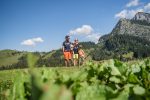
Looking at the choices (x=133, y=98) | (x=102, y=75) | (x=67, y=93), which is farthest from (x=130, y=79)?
(x=67, y=93)

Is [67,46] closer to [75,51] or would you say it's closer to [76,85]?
[75,51]

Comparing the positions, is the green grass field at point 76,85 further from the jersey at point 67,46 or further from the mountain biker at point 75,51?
the mountain biker at point 75,51

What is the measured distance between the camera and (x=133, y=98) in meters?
1.64

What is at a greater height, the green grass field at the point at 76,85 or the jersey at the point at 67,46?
the jersey at the point at 67,46

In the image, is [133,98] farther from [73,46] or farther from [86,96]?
[73,46]

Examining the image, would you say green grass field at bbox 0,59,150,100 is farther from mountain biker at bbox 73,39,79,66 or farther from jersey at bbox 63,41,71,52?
mountain biker at bbox 73,39,79,66

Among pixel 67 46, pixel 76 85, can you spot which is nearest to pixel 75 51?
pixel 67 46

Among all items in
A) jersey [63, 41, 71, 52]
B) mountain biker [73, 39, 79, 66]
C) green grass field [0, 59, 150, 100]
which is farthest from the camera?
mountain biker [73, 39, 79, 66]

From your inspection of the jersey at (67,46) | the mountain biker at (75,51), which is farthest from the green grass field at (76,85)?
the mountain biker at (75,51)

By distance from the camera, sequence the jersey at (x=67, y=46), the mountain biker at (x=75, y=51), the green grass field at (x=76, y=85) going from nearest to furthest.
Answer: the green grass field at (x=76, y=85) → the jersey at (x=67, y=46) → the mountain biker at (x=75, y=51)

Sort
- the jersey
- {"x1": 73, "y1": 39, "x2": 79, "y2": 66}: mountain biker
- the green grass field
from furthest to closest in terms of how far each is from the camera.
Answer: {"x1": 73, "y1": 39, "x2": 79, "y2": 66}: mountain biker
the jersey
the green grass field

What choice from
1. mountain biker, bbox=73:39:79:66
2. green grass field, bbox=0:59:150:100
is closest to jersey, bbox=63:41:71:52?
mountain biker, bbox=73:39:79:66

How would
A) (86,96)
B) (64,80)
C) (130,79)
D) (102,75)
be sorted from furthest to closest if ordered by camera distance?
1. (102,75)
2. (130,79)
3. (64,80)
4. (86,96)

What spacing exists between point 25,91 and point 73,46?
106ft
